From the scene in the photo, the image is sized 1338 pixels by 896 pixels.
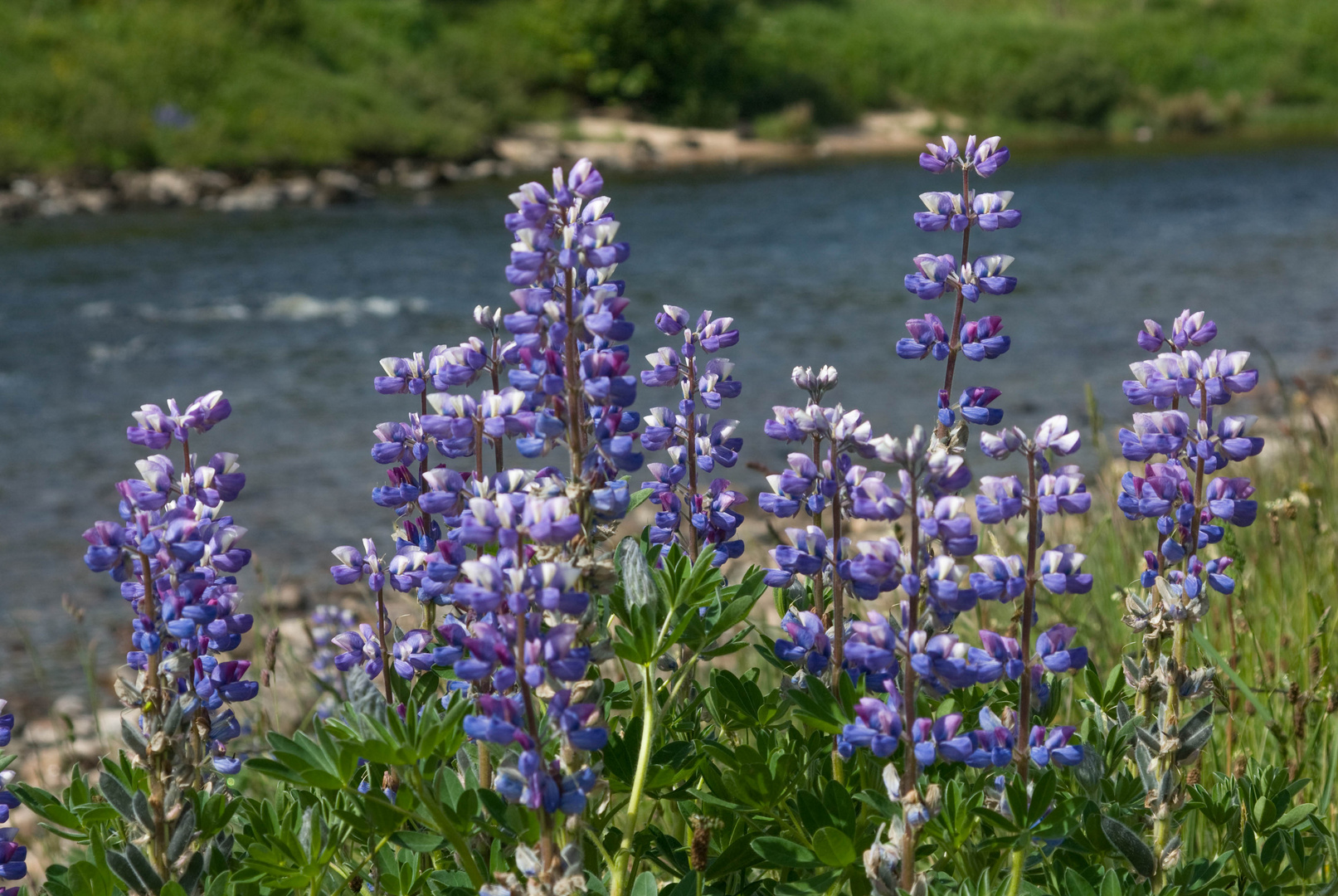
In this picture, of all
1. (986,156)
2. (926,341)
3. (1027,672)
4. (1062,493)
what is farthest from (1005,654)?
(986,156)

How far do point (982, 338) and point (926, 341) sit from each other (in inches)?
2.7

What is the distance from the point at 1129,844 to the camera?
43.0 inches

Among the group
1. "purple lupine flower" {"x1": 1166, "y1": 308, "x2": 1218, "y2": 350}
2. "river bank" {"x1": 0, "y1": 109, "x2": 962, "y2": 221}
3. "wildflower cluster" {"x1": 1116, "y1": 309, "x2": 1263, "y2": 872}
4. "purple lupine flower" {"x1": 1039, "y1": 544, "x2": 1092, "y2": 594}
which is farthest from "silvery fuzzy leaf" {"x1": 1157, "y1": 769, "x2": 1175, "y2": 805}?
"river bank" {"x1": 0, "y1": 109, "x2": 962, "y2": 221}

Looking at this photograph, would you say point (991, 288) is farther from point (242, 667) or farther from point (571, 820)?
point (242, 667)

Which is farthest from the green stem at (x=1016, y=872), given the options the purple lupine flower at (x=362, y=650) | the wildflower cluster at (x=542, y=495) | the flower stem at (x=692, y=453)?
the purple lupine flower at (x=362, y=650)

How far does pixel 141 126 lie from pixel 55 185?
244cm

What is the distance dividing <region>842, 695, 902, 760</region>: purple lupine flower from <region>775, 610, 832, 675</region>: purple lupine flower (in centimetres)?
15

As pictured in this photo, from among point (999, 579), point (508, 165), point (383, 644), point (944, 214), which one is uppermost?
point (944, 214)

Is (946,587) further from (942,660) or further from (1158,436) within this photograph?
(1158,436)

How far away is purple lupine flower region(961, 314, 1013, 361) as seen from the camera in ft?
4.58

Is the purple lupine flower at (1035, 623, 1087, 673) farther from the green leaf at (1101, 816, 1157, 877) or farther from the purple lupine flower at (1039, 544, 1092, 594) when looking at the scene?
the green leaf at (1101, 816, 1157, 877)

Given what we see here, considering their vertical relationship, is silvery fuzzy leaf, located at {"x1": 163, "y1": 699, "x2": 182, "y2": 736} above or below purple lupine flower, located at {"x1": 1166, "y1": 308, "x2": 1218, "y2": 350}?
below

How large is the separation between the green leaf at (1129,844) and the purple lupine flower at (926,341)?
0.54 m

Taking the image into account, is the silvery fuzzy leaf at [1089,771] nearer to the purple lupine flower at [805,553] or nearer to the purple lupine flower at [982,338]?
the purple lupine flower at [805,553]
